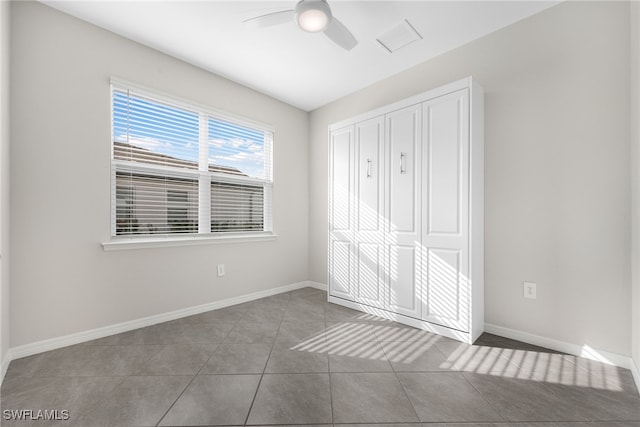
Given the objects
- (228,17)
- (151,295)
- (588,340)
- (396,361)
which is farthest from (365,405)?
(228,17)

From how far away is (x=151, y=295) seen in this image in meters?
2.68

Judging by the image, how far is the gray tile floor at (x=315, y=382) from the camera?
1.44 m

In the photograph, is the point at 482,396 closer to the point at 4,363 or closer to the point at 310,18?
the point at 310,18

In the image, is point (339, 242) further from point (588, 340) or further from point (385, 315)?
point (588, 340)

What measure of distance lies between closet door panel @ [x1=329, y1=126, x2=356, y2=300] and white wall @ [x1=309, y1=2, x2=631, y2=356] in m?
1.37

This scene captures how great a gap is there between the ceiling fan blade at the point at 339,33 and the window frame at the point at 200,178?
1695 mm

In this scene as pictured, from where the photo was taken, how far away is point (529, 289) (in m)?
2.28

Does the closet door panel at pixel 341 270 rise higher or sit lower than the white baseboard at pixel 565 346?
higher

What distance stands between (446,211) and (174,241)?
106 inches

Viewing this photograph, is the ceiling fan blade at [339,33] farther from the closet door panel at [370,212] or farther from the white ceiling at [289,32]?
the closet door panel at [370,212]

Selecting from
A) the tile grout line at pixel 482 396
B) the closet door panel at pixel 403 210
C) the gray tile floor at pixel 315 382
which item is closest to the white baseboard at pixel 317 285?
the closet door panel at pixel 403 210

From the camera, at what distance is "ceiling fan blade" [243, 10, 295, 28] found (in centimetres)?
191

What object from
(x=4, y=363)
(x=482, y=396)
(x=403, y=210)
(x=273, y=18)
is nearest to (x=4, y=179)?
(x=4, y=363)

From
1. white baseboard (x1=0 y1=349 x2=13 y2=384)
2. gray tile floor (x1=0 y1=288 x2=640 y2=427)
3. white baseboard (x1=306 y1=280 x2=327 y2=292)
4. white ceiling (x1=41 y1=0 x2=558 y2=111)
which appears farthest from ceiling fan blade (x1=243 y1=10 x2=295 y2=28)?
white baseboard (x1=306 y1=280 x2=327 y2=292)
